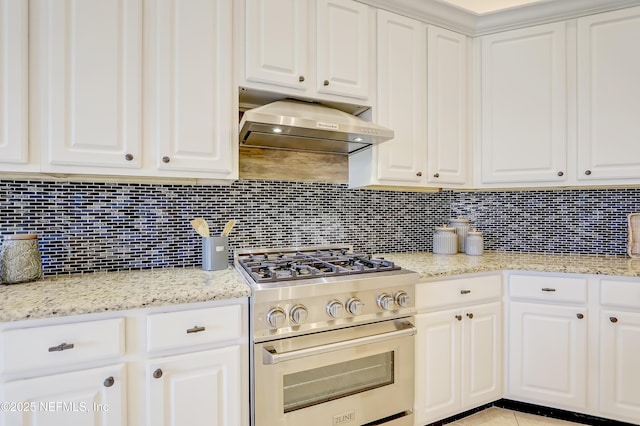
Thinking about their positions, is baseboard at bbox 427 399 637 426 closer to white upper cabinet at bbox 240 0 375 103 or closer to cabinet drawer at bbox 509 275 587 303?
cabinet drawer at bbox 509 275 587 303

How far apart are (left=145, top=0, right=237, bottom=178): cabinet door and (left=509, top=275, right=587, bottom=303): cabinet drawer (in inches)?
68.3

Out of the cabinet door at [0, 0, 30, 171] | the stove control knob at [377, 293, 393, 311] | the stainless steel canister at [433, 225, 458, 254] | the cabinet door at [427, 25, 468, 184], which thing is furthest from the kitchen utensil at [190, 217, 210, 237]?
the stainless steel canister at [433, 225, 458, 254]

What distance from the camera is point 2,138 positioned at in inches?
49.3

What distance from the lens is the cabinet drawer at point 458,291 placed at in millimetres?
1722

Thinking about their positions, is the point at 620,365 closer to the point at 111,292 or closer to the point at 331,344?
the point at 331,344

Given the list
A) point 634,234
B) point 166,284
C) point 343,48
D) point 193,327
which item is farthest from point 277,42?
point 634,234

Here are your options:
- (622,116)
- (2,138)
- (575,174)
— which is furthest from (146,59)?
(622,116)

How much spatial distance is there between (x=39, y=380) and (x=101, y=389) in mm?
182

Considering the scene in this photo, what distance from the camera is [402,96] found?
2025 mm

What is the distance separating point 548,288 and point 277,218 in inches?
63.3

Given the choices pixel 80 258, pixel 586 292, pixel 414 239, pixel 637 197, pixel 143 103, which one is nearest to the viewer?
pixel 143 103

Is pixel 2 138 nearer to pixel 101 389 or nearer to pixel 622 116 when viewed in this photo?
pixel 101 389

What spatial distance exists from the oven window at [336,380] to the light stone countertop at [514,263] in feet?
1.63

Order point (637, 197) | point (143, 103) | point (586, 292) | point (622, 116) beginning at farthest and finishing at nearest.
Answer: point (637, 197) → point (622, 116) → point (586, 292) → point (143, 103)
